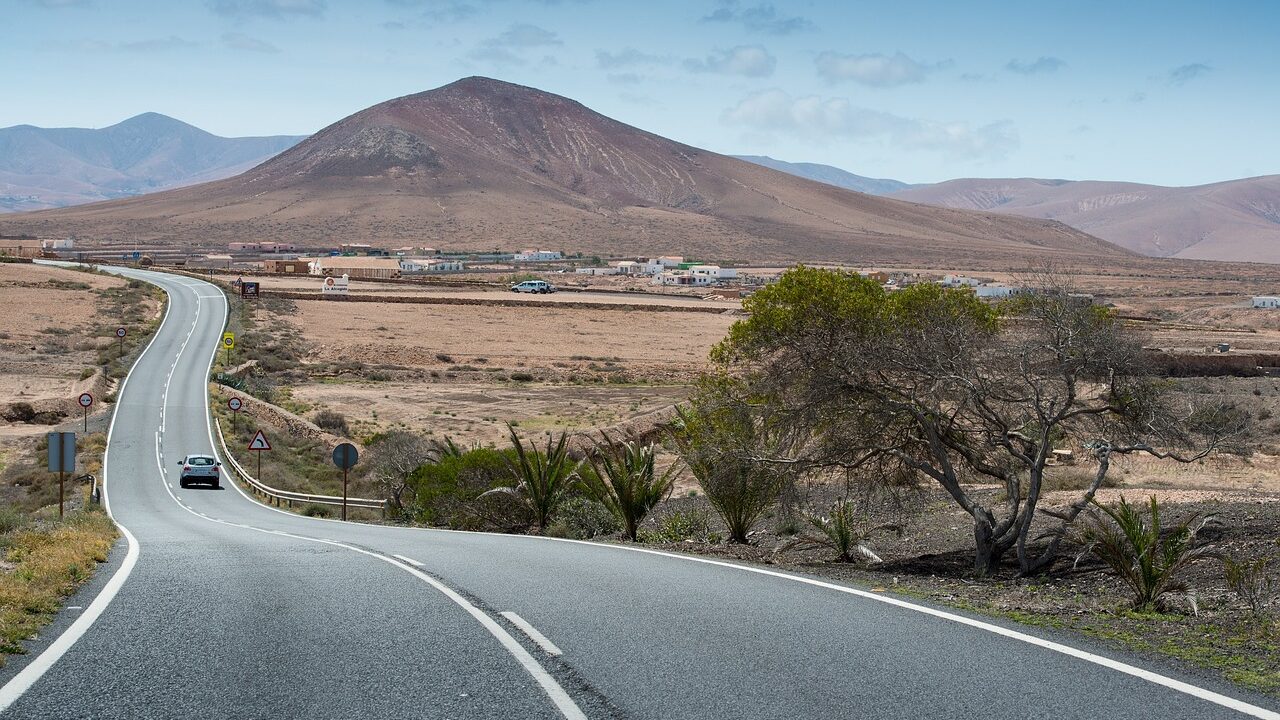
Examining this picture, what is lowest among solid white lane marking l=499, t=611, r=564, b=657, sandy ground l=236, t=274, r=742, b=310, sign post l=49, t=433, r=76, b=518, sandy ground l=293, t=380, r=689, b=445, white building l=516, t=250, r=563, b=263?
sandy ground l=293, t=380, r=689, b=445

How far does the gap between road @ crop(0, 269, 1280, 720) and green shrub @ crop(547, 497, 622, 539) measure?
708cm

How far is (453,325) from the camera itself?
85.2 meters

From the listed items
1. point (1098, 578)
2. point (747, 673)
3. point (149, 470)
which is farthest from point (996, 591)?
point (149, 470)

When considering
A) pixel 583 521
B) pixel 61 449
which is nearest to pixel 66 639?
pixel 583 521

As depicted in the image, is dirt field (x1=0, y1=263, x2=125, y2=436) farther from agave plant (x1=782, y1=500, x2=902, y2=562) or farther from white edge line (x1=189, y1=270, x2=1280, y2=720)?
white edge line (x1=189, y1=270, x2=1280, y2=720)

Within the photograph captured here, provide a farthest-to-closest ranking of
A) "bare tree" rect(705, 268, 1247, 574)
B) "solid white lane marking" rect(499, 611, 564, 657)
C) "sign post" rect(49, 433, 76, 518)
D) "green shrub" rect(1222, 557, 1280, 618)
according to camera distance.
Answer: "sign post" rect(49, 433, 76, 518), "bare tree" rect(705, 268, 1247, 574), "green shrub" rect(1222, 557, 1280, 618), "solid white lane marking" rect(499, 611, 564, 657)

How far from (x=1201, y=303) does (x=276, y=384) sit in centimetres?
9828

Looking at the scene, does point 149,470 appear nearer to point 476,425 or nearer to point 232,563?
point 476,425

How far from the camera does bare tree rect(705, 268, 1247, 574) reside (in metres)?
12.8

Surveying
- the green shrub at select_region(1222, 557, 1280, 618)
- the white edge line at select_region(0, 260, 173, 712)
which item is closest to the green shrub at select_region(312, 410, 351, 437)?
the white edge line at select_region(0, 260, 173, 712)

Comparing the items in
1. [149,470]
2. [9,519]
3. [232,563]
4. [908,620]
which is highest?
[908,620]

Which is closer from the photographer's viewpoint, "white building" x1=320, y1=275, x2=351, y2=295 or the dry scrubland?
the dry scrubland

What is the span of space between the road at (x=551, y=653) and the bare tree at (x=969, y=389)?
3104mm

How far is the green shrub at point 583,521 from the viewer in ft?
61.5
